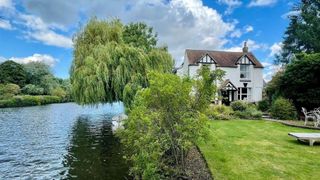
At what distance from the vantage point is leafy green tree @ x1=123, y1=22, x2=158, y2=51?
1122 inches

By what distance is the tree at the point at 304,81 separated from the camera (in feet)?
71.4

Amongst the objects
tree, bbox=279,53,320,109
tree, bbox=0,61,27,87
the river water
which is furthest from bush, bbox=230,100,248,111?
tree, bbox=0,61,27,87

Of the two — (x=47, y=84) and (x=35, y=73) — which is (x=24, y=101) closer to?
(x=47, y=84)

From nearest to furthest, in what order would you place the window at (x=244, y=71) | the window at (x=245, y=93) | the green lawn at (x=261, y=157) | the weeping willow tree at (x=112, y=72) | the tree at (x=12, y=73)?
the green lawn at (x=261, y=157) → the weeping willow tree at (x=112, y=72) → the window at (x=244, y=71) → the window at (x=245, y=93) → the tree at (x=12, y=73)

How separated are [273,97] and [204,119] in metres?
19.9

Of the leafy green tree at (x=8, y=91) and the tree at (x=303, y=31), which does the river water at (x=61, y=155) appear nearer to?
the tree at (x=303, y=31)

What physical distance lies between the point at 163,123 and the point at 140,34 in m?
23.6

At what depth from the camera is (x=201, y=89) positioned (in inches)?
369

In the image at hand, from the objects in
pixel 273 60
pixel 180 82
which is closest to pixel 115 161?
pixel 180 82

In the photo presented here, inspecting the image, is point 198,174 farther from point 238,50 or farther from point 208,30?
point 238,50

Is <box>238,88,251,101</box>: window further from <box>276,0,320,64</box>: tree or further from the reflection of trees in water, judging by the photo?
the reflection of trees in water

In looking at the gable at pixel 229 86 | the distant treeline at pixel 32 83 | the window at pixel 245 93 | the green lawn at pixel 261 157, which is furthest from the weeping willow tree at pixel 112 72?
the distant treeline at pixel 32 83

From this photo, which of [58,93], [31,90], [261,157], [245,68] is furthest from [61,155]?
[58,93]

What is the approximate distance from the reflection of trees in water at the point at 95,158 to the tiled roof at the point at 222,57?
712 inches
